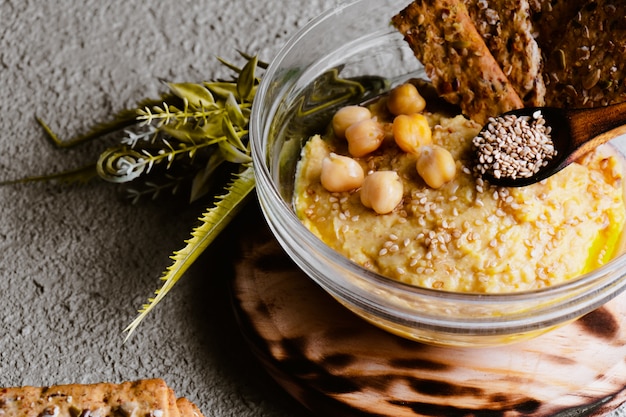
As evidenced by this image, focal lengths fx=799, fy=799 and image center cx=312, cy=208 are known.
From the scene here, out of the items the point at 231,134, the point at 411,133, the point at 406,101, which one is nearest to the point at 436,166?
the point at 411,133

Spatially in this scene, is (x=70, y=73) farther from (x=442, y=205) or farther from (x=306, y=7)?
(x=442, y=205)

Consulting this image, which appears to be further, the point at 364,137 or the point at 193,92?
the point at 193,92

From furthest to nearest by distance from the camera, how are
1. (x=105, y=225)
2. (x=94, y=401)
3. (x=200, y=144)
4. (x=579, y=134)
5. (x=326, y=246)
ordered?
1. (x=105, y=225)
2. (x=200, y=144)
3. (x=579, y=134)
4. (x=94, y=401)
5. (x=326, y=246)

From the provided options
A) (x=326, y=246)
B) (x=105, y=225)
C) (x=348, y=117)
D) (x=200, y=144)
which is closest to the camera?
(x=326, y=246)

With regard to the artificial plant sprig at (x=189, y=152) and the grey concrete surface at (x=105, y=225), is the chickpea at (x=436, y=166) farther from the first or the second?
the grey concrete surface at (x=105, y=225)

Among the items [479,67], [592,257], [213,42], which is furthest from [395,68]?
[592,257]

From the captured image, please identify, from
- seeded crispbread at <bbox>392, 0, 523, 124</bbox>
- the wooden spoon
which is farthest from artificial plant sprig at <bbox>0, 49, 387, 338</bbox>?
the wooden spoon

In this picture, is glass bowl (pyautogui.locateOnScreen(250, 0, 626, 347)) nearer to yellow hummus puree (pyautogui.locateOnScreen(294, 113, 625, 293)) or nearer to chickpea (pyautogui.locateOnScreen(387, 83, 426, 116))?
yellow hummus puree (pyautogui.locateOnScreen(294, 113, 625, 293))

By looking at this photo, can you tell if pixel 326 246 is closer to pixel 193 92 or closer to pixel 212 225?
pixel 212 225
